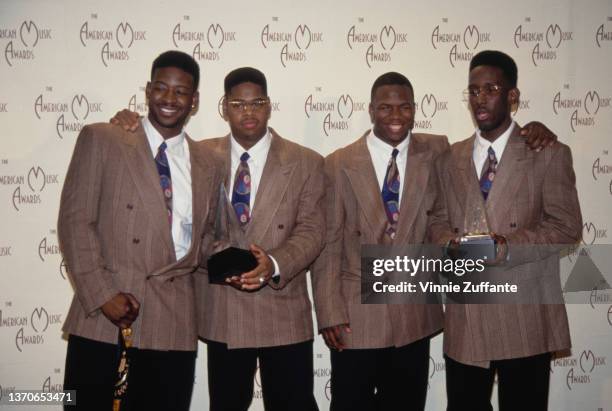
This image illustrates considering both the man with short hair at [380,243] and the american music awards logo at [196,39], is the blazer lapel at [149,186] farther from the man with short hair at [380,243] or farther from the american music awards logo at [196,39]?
the american music awards logo at [196,39]

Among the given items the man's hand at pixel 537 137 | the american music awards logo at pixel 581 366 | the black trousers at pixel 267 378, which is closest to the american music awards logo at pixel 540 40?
the man's hand at pixel 537 137

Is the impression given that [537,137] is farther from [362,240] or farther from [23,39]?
[23,39]

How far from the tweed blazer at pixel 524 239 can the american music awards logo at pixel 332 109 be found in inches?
44.5

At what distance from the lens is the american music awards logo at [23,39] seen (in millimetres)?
3947

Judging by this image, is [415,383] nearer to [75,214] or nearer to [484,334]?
[484,334]

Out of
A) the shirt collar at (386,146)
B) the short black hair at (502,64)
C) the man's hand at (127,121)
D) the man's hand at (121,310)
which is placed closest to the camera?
the man's hand at (121,310)

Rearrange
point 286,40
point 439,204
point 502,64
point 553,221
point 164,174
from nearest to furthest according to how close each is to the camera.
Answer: point 164,174 < point 553,221 < point 502,64 < point 439,204 < point 286,40

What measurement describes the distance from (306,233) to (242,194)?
38cm

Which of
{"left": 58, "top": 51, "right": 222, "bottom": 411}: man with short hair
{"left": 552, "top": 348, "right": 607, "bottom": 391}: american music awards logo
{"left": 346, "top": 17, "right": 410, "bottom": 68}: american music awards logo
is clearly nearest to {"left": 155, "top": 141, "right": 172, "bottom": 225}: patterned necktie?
{"left": 58, "top": 51, "right": 222, "bottom": 411}: man with short hair

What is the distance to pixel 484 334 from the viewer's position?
3.12 metres

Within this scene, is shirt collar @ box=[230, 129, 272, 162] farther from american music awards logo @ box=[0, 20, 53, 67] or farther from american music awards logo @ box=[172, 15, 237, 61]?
american music awards logo @ box=[0, 20, 53, 67]

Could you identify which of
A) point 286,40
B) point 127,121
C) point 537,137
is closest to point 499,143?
point 537,137

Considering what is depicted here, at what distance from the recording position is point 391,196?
132 inches

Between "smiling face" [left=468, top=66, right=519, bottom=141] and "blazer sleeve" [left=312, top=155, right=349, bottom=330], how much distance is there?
0.78 metres
